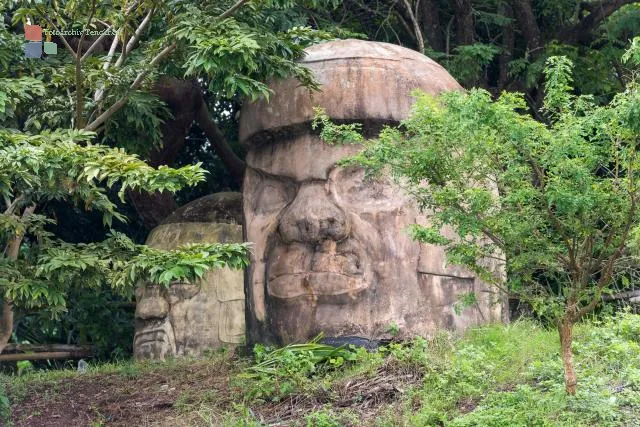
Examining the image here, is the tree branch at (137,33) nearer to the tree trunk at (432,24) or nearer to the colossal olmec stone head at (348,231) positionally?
the colossal olmec stone head at (348,231)

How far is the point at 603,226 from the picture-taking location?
24.1ft

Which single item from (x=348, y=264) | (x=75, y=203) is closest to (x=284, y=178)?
(x=348, y=264)

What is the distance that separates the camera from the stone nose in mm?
9523

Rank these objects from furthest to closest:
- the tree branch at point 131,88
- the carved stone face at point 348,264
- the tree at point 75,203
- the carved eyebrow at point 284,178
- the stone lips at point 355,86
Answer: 1. the carved eyebrow at point 284,178
2. the stone lips at point 355,86
3. the carved stone face at point 348,264
4. the tree branch at point 131,88
5. the tree at point 75,203

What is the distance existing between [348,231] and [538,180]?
259 centimetres

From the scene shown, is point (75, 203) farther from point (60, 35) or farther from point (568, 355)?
point (568, 355)

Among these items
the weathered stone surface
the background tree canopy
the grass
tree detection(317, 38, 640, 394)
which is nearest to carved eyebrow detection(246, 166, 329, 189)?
the background tree canopy

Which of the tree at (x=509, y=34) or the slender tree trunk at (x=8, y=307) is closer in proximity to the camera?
the slender tree trunk at (x=8, y=307)

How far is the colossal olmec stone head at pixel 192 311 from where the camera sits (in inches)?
456

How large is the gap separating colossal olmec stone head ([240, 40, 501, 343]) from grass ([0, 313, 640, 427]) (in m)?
0.37

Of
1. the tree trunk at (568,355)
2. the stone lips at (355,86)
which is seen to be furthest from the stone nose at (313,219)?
the tree trunk at (568,355)

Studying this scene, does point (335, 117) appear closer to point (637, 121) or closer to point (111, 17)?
point (111, 17)

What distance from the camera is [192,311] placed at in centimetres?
1163

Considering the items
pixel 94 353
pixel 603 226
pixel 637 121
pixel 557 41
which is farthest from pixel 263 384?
pixel 557 41
